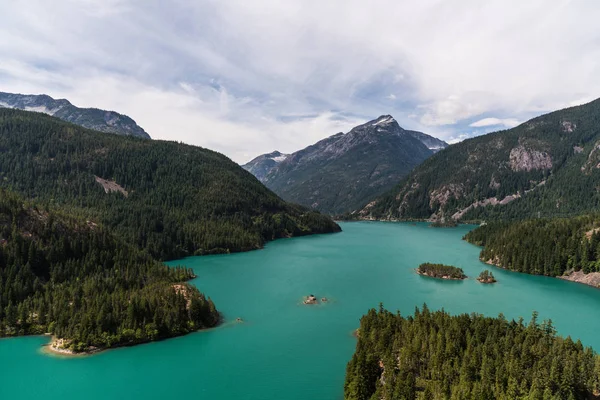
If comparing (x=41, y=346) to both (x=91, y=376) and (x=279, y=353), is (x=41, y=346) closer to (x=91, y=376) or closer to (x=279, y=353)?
(x=91, y=376)

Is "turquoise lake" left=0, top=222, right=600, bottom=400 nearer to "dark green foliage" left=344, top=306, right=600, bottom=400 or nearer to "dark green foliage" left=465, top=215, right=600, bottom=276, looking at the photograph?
"dark green foliage" left=465, top=215, right=600, bottom=276

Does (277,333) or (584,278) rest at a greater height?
(584,278)

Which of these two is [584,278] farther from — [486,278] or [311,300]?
[311,300]

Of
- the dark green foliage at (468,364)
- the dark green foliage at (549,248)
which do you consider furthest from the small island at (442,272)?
the dark green foliage at (468,364)

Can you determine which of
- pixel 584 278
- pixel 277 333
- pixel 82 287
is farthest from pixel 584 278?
pixel 82 287

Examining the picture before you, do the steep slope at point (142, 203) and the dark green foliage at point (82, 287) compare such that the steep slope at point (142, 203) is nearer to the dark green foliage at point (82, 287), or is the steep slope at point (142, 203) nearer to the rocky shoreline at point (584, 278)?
the dark green foliage at point (82, 287)
